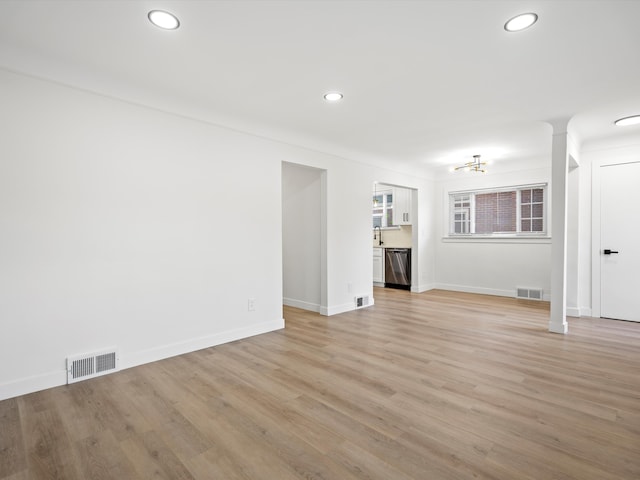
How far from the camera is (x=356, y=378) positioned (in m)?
2.70

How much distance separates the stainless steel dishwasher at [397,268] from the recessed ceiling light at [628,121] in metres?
3.87

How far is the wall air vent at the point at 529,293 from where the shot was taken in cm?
587

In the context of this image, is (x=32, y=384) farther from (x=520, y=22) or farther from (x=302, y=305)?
(x=520, y=22)

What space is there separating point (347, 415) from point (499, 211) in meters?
5.63

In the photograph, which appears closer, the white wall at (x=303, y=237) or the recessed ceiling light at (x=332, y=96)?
the recessed ceiling light at (x=332, y=96)

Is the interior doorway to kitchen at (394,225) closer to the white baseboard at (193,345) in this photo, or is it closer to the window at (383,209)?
the window at (383,209)

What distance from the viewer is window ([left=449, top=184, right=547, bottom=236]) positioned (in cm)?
600

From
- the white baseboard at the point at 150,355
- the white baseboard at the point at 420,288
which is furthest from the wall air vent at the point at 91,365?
the white baseboard at the point at 420,288

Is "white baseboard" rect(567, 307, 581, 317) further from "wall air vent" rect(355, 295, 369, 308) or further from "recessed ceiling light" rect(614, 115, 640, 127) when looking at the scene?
"wall air vent" rect(355, 295, 369, 308)

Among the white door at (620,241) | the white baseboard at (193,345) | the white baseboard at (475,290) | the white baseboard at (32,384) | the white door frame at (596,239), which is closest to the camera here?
the white baseboard at (32,384)

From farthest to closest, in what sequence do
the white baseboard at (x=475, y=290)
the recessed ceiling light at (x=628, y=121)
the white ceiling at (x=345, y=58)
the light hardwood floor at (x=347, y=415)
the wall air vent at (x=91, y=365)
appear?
the white baseboard at (x=475, y=290) → the recessed ceiling light at (x=628, y=121) → the wall air vent at (x=91, y=365) → the white ceiling at (x=345, y=58) → the light hardwood floor at (x=347, y=415)

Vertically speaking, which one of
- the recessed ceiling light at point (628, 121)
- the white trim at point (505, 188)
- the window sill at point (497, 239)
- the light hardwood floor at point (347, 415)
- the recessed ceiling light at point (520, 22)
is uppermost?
the recessed ceiling light at point (628, 121)

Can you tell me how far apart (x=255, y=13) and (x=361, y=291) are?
4152 mm

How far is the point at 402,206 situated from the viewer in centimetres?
716
